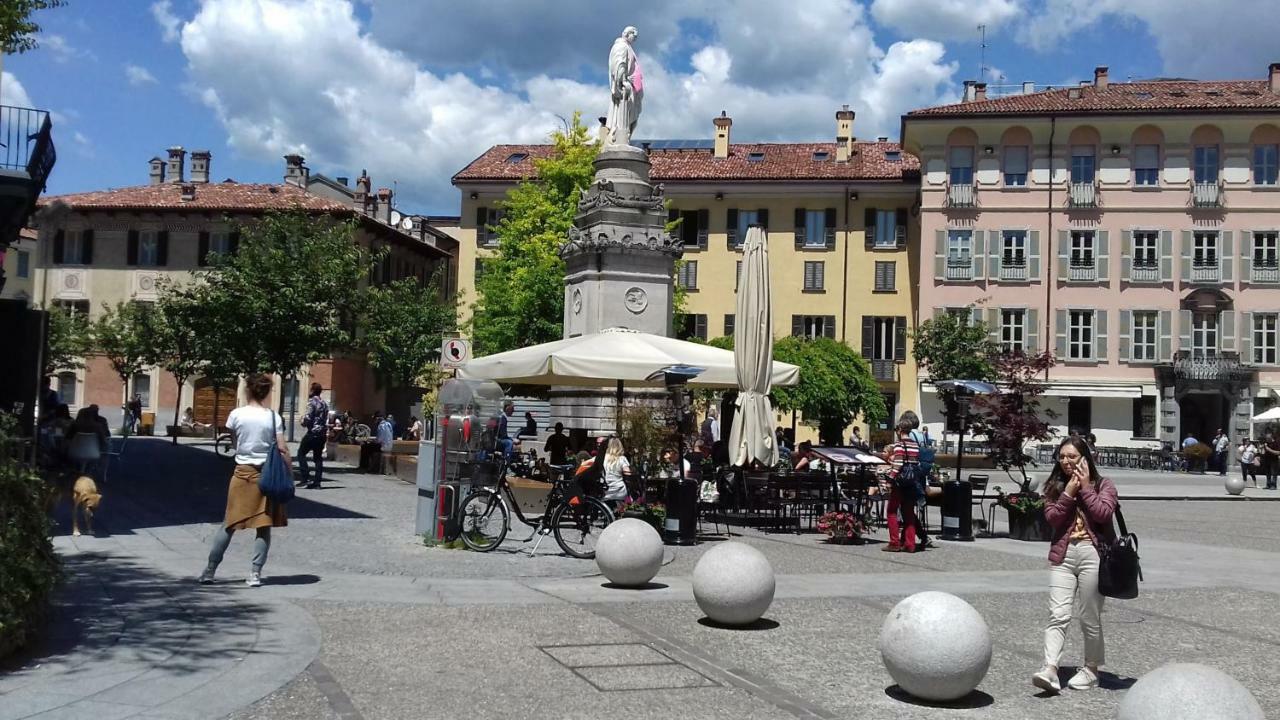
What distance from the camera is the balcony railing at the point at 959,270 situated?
173ft

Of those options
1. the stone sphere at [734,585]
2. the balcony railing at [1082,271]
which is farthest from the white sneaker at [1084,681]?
the balcony railing at [1082,271]

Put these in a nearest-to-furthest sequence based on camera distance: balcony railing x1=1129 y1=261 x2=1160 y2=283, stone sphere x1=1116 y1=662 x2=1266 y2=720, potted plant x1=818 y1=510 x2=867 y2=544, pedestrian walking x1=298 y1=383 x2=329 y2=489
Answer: stone sphere x1=1116 y1=662 x2=1266 y2=720 < potted plant x1=818 y1=510 x2=867 y2=544 < pedestrian walking x1=298 y1=383 x2=329 y2=489 < balcony railing x1=1129 y1=261 x2=1160 y2=283

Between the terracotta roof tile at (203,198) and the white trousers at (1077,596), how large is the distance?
51.0 m

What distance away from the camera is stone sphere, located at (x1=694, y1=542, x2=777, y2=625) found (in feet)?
29.5

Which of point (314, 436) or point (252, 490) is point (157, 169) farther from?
point (252, 490)

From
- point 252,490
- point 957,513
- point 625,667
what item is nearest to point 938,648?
point 625,667

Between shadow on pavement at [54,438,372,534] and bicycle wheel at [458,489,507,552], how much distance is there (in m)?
3.94

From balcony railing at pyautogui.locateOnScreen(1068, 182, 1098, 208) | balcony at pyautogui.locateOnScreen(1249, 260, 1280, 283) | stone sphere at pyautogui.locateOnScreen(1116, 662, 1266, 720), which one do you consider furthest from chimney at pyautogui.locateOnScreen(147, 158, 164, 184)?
stone sphere at pyautogui.locateOnScreen(1116, 662, 1266, 720)

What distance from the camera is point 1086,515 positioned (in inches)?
296

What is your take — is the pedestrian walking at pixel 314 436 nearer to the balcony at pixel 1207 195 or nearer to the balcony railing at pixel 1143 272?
the balcony railing at pixel 1143 272

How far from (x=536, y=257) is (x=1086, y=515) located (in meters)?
39.7

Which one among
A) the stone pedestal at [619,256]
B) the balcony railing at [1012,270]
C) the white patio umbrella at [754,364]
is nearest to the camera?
the white patio umbrella at [754,364]

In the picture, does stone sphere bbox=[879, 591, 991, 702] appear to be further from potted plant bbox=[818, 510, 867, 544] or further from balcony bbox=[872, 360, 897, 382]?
balcony bbox=[872, 360, 897, 382]

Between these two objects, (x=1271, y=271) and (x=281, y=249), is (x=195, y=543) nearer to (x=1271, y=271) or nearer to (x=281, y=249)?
(x=281, y=249)
